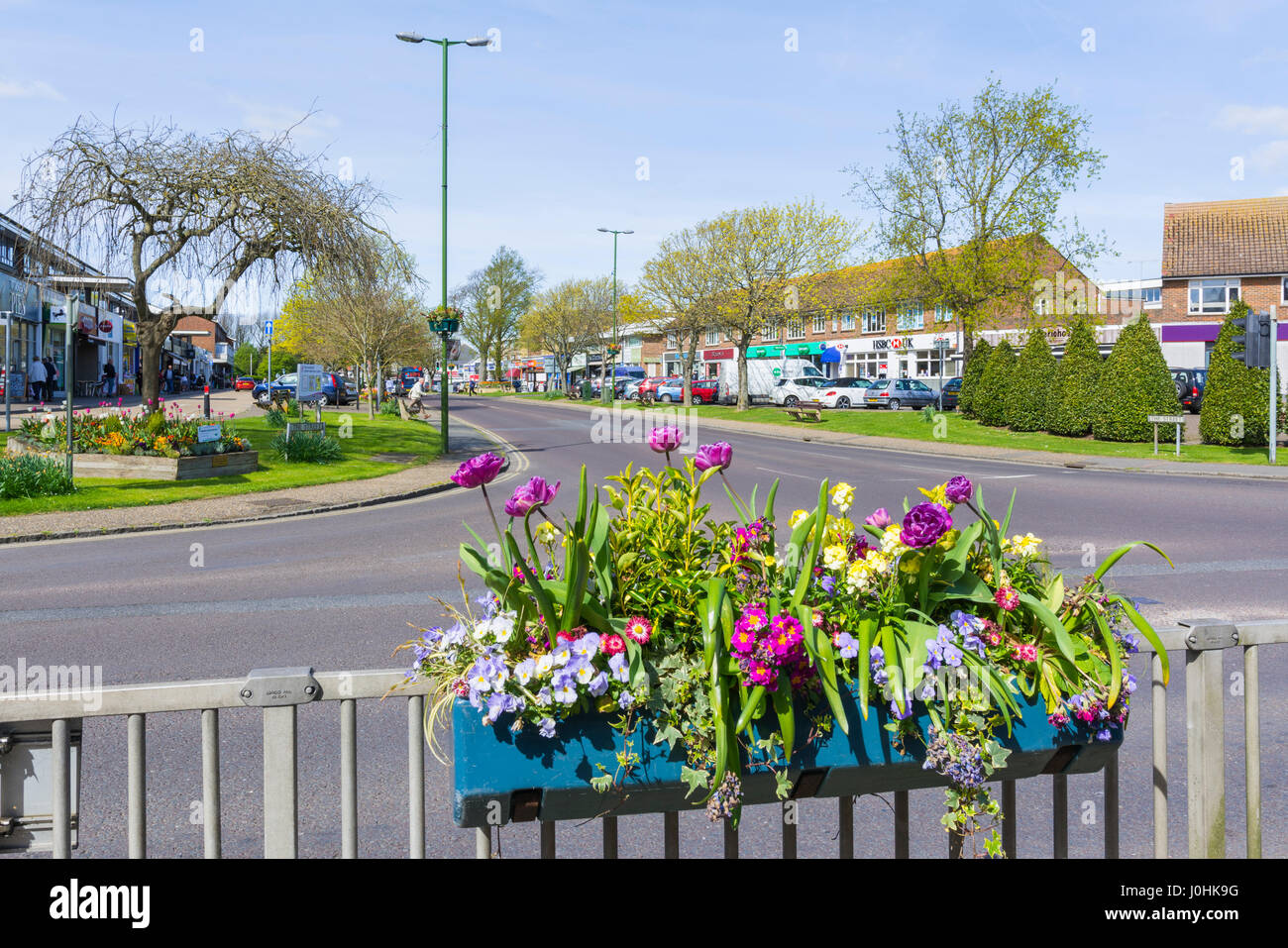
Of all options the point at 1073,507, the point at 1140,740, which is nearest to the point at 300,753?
the point at 1140,740

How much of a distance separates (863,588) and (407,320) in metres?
41.3

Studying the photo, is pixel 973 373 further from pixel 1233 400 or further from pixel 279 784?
pixel 279 784

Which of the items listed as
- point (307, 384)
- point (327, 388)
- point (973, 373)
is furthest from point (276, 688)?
Answer: point (327, 388)

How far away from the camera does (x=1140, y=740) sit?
491 cm

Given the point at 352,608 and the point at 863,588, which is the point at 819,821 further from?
the point at 352,608

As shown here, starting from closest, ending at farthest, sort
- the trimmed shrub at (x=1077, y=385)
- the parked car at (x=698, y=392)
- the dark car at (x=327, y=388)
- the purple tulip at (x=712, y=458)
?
1. the purple tulip at (x=712, y=458)
2. the trimmed shrub at (x=1077, y=385)
3. the dark car at (x=327, y=388)
4. the parked car at (x=698, y=392)

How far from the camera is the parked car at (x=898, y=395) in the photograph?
157ft

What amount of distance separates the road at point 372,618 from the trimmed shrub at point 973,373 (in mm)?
19177

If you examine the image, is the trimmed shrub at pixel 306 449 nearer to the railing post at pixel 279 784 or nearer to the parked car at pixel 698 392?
the railing post at pixel 279 784

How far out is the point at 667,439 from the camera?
9.02ft

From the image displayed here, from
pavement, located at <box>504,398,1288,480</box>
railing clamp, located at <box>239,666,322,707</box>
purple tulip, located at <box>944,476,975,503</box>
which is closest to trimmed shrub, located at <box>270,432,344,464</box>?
pavement, located at <box>504,398,1288,480</box>

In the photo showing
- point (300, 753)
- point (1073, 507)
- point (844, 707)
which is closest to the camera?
point (844, 707)

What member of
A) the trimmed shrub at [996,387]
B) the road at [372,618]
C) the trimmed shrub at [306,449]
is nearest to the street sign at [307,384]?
the trimmed shrub at [306,449]

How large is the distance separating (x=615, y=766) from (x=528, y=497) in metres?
0.63
